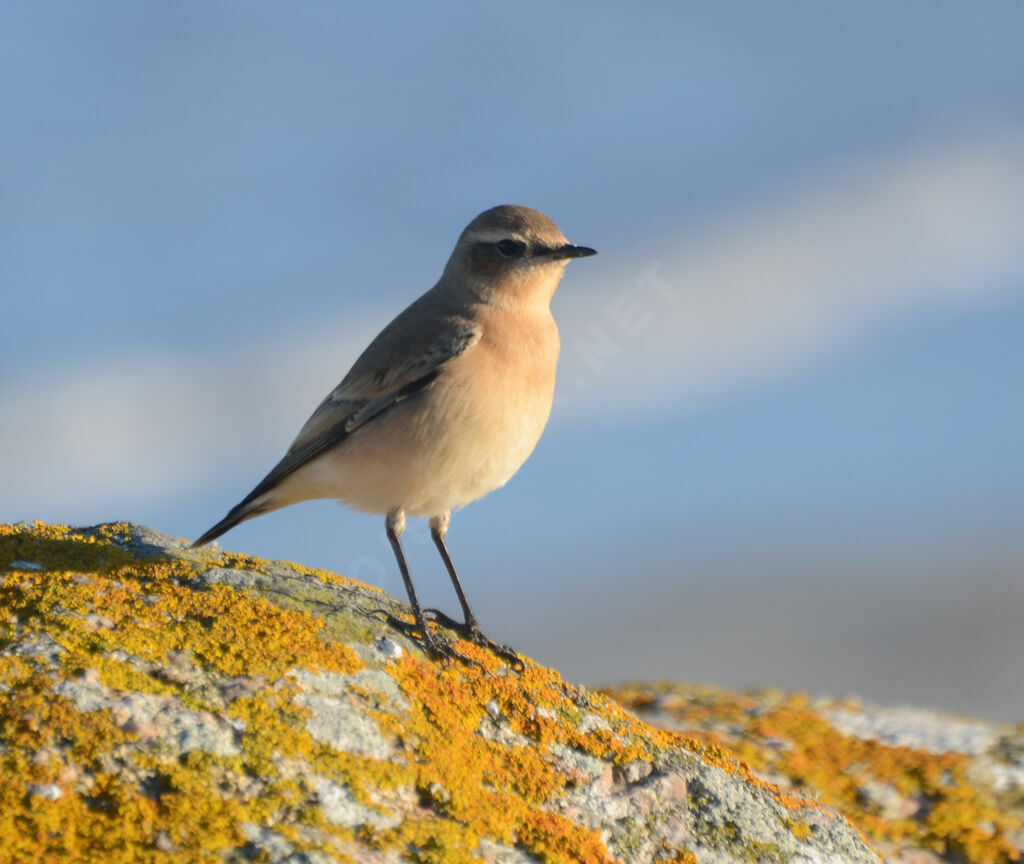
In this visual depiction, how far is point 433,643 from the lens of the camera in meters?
5.36

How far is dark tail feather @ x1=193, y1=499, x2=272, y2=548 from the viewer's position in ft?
23.6

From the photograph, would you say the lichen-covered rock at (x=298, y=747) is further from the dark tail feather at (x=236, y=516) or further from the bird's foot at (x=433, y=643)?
the dark tail feather at (x=236, y=516)

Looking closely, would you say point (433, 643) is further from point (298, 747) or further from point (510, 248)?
point (510, 248)

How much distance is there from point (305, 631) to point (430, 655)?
0.71 m

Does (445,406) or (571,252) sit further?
(571,252)

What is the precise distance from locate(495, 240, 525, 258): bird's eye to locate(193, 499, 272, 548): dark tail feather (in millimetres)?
2521

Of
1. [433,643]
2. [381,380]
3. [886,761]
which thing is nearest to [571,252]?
[381,380]

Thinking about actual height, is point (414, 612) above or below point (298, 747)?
above

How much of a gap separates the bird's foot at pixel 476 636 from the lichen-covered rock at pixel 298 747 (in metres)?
0.15

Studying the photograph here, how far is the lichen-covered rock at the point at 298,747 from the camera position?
3631mm

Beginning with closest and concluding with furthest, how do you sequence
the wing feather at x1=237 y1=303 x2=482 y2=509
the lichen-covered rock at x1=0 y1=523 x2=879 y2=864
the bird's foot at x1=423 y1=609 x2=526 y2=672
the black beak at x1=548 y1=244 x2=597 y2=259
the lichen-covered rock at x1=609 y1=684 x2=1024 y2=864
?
the lichen-covered rock at x1=0 y1=523 x2=879 y2=864, the bird's foot at x1=423 y1=609 x2=526 y2=672, the lichen-covered rock at x1=609 y1=684 x2=1024 y2=864, the wing feather at x1=237 y1=303 x2=482 y2=509, the black beak at x1=548 y1=244 x2=597 y2=259

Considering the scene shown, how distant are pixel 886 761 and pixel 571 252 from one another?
4.09 meters

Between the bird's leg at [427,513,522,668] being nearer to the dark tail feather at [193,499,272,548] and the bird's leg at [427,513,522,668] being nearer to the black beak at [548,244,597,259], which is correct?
the dark tail feather at [193,499,272,548]

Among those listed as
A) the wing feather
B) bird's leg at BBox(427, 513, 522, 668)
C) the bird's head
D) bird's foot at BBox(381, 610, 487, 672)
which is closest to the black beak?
the bird's head
